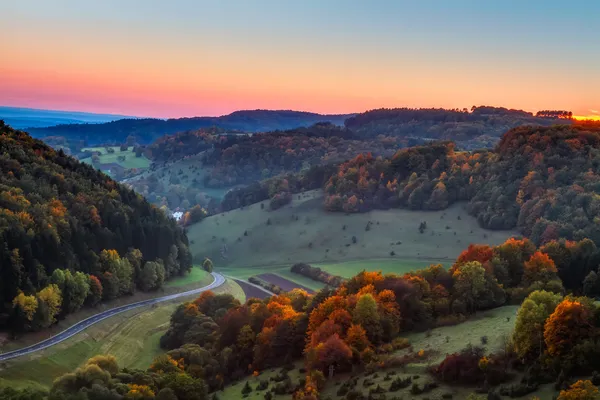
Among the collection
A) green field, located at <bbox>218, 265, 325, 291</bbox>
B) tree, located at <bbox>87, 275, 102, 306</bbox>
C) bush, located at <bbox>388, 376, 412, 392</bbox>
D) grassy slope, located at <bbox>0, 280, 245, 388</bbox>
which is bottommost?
green field, located at <bbox>218, 265, 325, 291</bbox>

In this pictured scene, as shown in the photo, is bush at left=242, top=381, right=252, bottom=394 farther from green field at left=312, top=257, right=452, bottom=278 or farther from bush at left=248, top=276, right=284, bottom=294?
green field at left=312, top=257, right=452, bottom=278

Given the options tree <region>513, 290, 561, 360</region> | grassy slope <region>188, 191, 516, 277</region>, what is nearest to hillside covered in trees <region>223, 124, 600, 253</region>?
grassy slope <region>188, 191, 516, 277</region>

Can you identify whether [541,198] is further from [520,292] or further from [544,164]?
[520,292]

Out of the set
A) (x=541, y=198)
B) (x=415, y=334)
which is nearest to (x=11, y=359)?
(x=415, y=334)

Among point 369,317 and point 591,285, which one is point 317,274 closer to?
point 591,285

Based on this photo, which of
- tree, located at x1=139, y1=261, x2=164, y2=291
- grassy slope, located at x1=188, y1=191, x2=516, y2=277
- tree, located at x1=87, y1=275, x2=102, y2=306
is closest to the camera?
tree, located at x1=87, y1=275, x2=102, y2=306

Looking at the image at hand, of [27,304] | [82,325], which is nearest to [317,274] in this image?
[82,325]

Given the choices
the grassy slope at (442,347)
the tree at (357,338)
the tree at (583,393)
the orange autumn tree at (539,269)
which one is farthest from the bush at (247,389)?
the orange autumn tree at (539,269)
